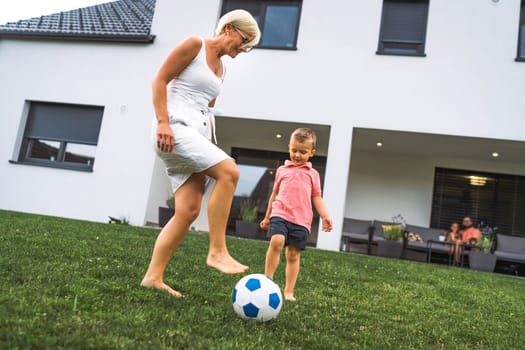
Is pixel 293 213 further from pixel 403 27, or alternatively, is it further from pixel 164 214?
pixel 403 27

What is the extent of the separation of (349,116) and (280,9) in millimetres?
3251

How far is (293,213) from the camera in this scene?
340cm

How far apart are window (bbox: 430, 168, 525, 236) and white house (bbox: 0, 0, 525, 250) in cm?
4

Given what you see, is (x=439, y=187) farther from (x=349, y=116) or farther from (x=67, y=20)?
(x=67, y=20)

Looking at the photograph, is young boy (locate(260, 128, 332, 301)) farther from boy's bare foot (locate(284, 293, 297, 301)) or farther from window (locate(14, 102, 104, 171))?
window (locate(14, 102, 104, 171))

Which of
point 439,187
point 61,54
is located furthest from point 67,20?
point 439,187

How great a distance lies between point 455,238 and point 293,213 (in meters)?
8.69

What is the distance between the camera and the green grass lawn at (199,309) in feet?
6.03

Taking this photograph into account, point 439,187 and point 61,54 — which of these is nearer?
point 61,54

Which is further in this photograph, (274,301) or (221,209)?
(221,209)

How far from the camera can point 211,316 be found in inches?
93.0

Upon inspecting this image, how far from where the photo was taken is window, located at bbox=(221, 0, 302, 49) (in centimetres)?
1052

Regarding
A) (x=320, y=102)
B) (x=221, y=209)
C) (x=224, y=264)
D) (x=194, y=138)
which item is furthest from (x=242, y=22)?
(x=320, y=102)

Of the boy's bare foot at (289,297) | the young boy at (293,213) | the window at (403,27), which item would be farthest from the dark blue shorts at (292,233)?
the window at (403,27)
